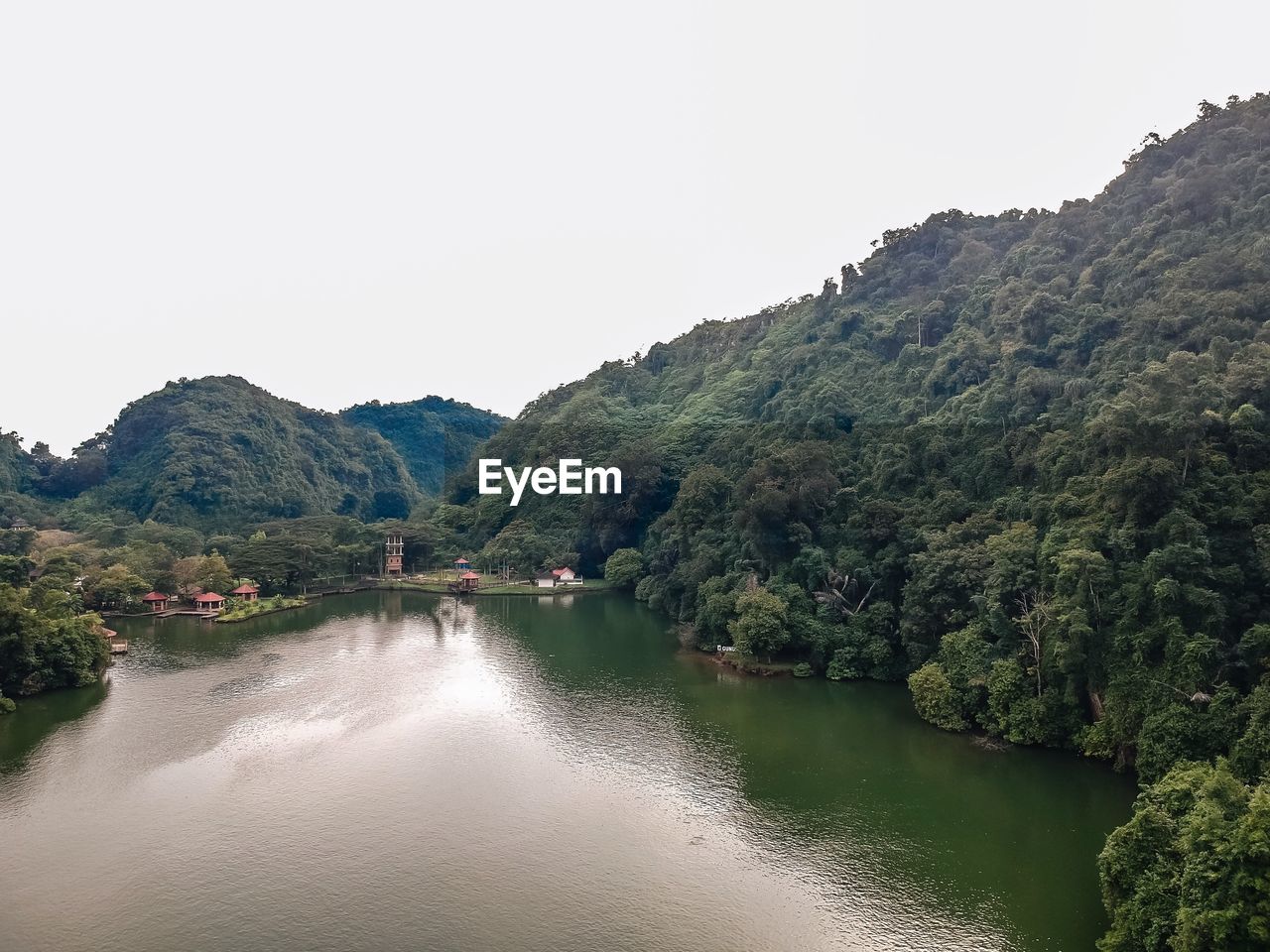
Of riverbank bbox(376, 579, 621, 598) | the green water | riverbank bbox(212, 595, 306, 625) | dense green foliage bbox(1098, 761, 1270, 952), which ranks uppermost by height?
riverbank bbox(376, 579, 621, 598)

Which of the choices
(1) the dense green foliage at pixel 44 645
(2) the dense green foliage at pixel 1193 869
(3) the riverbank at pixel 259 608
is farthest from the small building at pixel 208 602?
(2) the dense green foliage at pixel 1193 869

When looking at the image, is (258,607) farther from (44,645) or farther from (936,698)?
(936,698)

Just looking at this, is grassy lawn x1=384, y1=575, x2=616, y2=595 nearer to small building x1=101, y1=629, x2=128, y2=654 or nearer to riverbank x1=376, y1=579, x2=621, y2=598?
riverbank x1=376, y1=579, x2=621, y2=598

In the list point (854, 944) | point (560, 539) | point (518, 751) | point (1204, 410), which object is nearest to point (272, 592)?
point (560, 539)

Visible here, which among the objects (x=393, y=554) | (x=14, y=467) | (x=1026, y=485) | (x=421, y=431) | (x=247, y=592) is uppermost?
(x=421, y=431)

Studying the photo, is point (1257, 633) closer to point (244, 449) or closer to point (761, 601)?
point (761, 601)

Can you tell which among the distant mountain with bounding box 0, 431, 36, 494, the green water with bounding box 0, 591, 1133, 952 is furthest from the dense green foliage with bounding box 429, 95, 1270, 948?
the distant mountain with bounding box 0, 431, 36, 494

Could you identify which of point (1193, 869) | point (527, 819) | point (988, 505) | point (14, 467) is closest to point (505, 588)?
A: point (988, 505)
